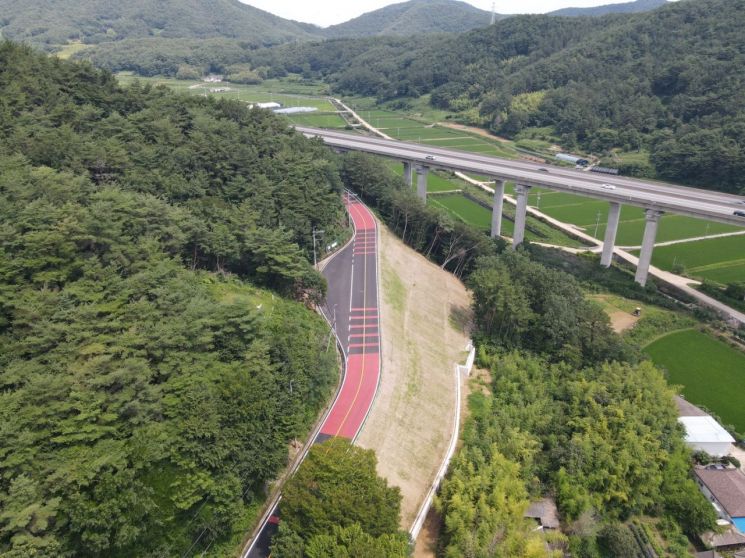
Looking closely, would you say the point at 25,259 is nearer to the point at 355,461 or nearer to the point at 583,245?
the point at 355,461

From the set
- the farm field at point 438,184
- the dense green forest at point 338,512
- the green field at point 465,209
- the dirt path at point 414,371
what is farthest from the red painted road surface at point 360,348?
the farm field at point 438,184

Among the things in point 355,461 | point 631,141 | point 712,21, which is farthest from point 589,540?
point 712,21

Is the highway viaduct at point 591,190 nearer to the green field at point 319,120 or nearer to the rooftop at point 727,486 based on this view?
the rooftop at point 727,486

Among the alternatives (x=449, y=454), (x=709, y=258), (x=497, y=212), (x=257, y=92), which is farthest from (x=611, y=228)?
(x=257, y=92)

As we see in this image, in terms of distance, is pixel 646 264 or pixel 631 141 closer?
pixel 646 264

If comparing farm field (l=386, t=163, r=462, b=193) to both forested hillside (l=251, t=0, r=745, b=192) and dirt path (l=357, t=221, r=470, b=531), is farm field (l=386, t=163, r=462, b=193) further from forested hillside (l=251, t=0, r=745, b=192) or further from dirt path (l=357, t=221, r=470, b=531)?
dirt path (l=357, t=221, r=470, b=531)

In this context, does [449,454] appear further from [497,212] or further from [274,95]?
[274,95]
